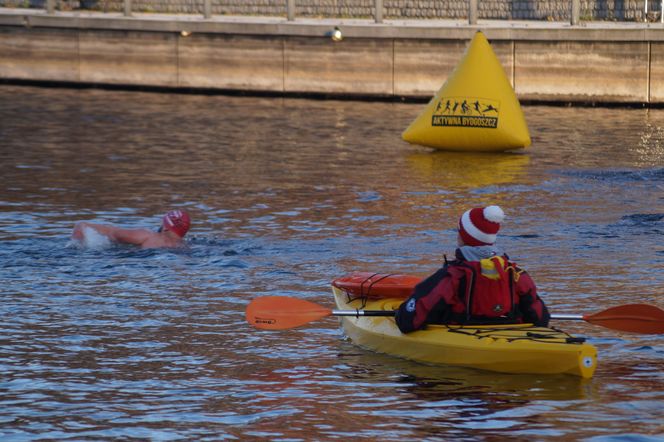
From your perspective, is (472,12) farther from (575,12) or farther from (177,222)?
(177,222)

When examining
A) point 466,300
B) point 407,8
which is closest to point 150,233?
point 466,300

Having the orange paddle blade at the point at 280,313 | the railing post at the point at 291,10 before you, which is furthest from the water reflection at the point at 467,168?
the railing post at the point at 291,10

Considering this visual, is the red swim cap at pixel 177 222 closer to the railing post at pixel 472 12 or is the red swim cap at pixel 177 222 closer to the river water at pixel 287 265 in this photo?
the river water at pixel 287 265

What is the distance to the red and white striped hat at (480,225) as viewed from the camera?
27.9ft

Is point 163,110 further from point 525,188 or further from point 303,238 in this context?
point 303,238

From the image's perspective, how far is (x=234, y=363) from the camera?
353 inches

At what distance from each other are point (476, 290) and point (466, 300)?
0.09 meters

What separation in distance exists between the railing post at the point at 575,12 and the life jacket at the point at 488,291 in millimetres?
17162

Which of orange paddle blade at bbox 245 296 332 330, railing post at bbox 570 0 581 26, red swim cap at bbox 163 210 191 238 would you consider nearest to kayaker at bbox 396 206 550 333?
orange paddle blade at bbox 245 296 332 330

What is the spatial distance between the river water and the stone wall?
8.75 ft

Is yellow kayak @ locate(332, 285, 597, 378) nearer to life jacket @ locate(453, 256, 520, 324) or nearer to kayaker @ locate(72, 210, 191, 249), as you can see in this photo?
life jacket @ locate(453, 256, 520, 324)

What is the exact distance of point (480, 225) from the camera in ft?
28.1

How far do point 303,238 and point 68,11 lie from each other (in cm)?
1710

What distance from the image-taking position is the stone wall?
2533cm
